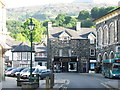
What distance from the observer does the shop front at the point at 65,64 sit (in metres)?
81.2

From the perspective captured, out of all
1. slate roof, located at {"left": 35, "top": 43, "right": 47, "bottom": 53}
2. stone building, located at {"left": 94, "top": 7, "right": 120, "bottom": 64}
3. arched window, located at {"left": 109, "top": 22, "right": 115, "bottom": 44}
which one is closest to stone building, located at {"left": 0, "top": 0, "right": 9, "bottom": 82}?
stone building, located at {"left": 94, "top": 7, "right": 120, "bottom": 64}

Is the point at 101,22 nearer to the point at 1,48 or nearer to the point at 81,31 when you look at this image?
the point at 81,31

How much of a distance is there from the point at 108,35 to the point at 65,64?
20.0 meters

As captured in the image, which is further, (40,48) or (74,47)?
(40,48)

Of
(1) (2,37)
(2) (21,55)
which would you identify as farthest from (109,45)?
(1) (2,37)

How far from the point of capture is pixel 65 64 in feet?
269

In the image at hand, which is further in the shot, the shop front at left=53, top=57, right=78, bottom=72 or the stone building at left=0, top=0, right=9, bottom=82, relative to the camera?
the shop front at left=53, top=57, right=78, bottom=72

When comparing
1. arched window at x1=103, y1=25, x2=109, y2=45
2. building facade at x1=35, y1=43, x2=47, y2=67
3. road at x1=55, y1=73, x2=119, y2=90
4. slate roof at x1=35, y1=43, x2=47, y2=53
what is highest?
arched window at x1=103, y1=25, x2=109, y2=45

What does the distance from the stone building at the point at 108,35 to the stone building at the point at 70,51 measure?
888 centimetres

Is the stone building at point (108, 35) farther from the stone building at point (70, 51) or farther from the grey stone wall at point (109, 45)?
the stone building at point (70, 51)

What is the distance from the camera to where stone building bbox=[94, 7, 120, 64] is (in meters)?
58.9

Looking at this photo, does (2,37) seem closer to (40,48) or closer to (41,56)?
(41,56)

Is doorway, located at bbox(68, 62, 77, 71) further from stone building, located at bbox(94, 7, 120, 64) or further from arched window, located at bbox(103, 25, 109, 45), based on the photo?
arched window, located at bbox(103, 25, 109, 45)

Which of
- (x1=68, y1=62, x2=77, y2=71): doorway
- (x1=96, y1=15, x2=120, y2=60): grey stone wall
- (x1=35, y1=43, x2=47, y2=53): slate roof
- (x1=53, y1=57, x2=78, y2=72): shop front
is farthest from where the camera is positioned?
(x1=35, y1=43, x2=47, y2=53): slate roof
